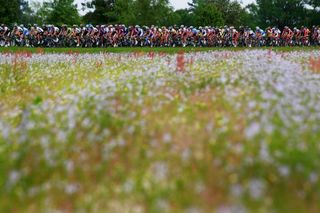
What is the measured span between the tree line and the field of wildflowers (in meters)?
67.2

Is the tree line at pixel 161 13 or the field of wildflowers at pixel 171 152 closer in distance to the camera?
the field of wildflowers at pixel 171 152

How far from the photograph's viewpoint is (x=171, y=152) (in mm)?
6262

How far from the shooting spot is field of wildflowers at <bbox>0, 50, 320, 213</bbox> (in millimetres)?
5562

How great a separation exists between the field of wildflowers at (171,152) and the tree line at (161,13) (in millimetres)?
67225

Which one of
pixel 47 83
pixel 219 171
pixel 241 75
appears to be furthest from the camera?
pixel 47 83

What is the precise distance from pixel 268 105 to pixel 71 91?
481 cm

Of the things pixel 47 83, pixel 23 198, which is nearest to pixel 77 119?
pixel 23 198

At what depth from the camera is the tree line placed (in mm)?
75875

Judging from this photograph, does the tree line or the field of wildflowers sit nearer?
the field of wildflowers

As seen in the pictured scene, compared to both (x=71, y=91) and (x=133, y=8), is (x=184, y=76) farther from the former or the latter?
(x=133, y=8)

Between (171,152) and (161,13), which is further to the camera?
(161,13)

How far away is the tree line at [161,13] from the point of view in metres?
75.9

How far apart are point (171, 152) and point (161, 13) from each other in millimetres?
70366

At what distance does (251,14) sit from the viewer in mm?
106375
